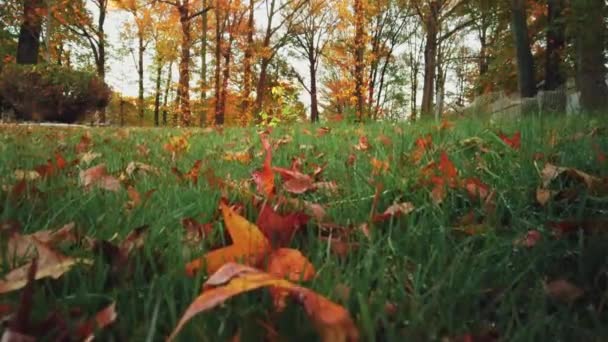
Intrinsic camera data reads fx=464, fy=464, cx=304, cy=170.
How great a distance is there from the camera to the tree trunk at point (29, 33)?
623 inches

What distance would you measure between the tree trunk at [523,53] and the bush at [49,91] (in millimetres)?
9557

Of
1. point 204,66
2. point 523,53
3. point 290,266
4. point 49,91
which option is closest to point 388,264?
point 290,266

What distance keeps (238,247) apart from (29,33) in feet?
62.5

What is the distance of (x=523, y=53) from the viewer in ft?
31.1


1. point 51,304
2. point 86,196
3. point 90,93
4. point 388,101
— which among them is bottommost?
point 51,304

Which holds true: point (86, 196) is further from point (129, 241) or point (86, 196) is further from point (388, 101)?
point (388, 101)

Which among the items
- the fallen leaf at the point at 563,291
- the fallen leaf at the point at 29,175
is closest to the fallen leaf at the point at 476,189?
the fallen leaf at the point at 563,291

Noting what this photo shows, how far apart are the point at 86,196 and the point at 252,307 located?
92cm

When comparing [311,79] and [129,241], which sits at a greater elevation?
[311,79]

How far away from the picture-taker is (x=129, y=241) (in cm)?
104

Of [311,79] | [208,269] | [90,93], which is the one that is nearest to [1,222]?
[208,269]

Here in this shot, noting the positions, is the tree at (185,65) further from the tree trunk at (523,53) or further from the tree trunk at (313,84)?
the tree trunk at (523,53)

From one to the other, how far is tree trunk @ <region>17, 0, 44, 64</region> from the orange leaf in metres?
17.4

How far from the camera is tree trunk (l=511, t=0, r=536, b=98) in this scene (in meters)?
9.20
